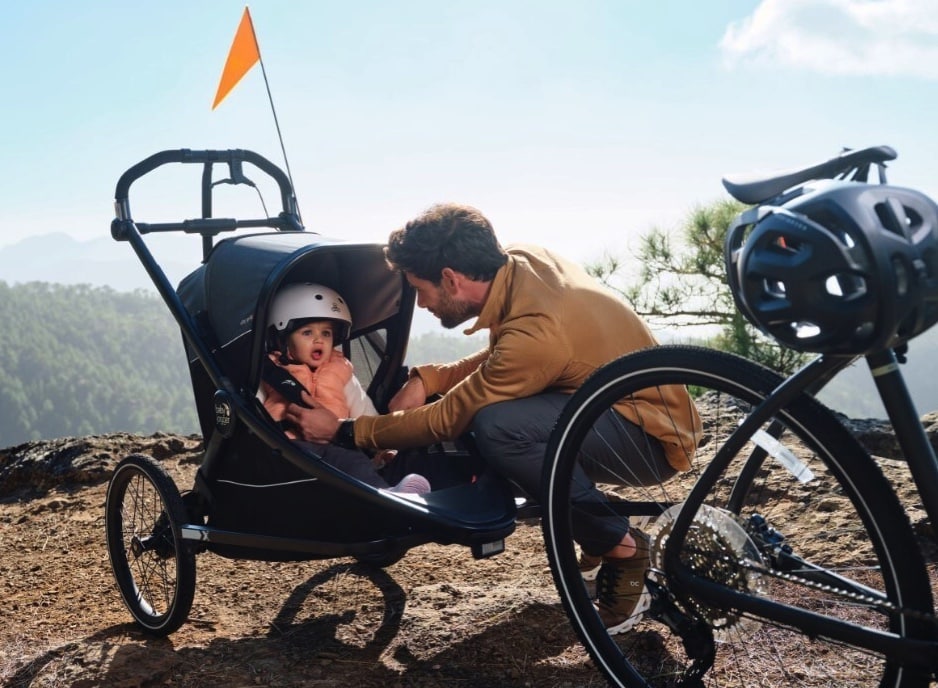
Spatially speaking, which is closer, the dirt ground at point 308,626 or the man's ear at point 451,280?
the dirt ground at point 308,626

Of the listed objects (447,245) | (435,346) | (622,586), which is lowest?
(435,346)

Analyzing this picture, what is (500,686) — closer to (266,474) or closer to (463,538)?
(463,538)

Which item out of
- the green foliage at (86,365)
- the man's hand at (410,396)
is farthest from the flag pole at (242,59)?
the green foliage at (86,365)

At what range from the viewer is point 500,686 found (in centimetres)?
253

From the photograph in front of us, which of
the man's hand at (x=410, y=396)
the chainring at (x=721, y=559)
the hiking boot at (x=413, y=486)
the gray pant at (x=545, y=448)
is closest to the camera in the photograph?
the chainring at (x=721, y=559)

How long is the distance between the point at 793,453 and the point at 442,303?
1228 mm

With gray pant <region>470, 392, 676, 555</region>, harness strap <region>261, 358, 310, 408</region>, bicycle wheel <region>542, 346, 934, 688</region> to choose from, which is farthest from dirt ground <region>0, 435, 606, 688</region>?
harness strap <region>261, 358, 310, 408</region>

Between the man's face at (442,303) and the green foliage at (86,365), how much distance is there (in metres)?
89.7

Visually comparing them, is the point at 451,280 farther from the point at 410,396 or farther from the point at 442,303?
the point at 410,396

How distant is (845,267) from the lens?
1652 millimetres

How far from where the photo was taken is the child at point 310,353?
120 inches

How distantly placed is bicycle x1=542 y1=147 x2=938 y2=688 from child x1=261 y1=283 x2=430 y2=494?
1027mm

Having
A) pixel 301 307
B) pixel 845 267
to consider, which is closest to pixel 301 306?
pixel 301 307

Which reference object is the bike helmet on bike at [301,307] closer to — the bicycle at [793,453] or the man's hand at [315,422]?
the man's hand at [315,422]
